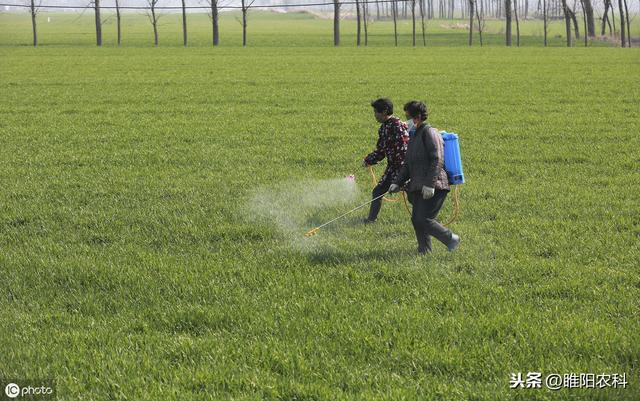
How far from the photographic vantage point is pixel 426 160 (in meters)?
7.56

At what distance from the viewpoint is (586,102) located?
21906 millimetres

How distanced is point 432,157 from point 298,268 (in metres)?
1.89

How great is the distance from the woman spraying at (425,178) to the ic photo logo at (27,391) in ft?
14.0

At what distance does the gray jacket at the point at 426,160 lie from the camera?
7.43 m

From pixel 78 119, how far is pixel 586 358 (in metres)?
17.2

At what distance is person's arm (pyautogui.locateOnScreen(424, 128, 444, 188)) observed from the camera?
742 centimetres

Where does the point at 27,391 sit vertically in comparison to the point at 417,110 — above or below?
below

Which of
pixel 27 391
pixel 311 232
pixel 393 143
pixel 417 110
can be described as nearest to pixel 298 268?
pixel 311 232

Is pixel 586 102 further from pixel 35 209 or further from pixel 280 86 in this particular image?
pixel 35 209

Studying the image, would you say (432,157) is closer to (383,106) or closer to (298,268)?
(383,106)

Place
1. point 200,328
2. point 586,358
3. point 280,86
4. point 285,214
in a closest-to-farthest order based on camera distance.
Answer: point 586,358
point 200,328
point 285,214
point 280,86

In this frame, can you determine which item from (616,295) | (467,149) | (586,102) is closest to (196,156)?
(467,149)

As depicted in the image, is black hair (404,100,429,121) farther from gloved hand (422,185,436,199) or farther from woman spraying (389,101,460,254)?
gloved hand (422,185,436,199)

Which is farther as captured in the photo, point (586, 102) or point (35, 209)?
point (586, 102)
